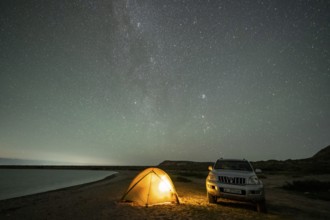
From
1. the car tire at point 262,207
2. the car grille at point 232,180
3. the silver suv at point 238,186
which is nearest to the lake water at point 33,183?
the silver suv at point 238,186

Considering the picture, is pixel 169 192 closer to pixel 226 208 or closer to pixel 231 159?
pixel 226 208

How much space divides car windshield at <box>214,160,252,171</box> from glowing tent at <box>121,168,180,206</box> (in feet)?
9.35

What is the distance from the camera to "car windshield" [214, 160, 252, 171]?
365 inches

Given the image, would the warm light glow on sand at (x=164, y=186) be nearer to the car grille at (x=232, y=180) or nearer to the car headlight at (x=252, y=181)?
the car grille at (x=232, y=180)

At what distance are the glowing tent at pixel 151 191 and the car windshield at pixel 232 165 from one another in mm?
2850

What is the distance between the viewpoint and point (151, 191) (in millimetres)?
9406

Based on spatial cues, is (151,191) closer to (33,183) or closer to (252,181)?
(252,181)

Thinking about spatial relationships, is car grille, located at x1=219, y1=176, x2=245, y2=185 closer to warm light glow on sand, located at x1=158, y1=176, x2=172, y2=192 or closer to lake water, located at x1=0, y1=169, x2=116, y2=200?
Result: warm light glow on sand, located at x1=158, y1=176, x2=172, y2=192

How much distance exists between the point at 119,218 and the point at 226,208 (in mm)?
4891

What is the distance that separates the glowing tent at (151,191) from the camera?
927 cm

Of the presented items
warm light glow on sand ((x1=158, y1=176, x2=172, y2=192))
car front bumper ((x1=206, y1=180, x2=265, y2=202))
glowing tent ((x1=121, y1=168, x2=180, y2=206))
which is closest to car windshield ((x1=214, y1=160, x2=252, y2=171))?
car front bumper ((x1=206, y1=180, x2=265, y2=202))

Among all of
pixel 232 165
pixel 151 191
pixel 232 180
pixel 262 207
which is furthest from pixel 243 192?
pixel 151 191

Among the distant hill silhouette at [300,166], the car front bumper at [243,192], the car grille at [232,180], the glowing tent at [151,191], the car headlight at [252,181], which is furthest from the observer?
the distant hill silhouette at [300,166]

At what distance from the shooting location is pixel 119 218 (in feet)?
23.2
